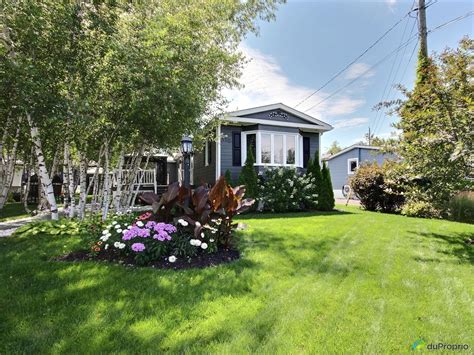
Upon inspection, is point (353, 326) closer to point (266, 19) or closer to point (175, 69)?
point (175, 69)

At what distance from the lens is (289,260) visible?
411cm

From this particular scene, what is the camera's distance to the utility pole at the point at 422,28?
1172cm

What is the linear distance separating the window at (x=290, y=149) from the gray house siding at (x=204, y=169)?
321cm

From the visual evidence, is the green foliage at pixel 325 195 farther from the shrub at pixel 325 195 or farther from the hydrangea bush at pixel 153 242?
the hydrangea bush at pixel 153 242

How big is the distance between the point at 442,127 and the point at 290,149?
719cm

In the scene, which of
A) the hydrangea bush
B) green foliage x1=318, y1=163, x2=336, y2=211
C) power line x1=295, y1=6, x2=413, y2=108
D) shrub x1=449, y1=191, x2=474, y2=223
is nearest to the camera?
the hydrangea bush

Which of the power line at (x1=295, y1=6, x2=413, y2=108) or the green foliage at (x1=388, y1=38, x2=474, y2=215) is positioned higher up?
the power line at (x1=295, y1=6, x2=413, y2=108)

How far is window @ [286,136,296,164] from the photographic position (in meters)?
12.2

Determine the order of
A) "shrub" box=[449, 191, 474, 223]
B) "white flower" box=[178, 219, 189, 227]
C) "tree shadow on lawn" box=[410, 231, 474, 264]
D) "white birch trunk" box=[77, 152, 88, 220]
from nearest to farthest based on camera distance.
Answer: "white flower" box=[178, 219, 189, 227], "tree shadow on lawn" box=[410, 231, 474, 264], "white birch trunk" box=[77, 152, 88, 220], "shrub" box=[449, 191, 474, 223]

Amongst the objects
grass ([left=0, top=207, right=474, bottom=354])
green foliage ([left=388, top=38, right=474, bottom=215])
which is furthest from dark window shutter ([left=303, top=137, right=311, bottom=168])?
grass ([left=0, top=207, right=474, bottom=354])

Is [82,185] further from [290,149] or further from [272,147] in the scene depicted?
[290,149]

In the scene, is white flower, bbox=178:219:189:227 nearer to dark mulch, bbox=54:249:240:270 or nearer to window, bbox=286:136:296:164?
dark mulch, bbox=54:249:240:270

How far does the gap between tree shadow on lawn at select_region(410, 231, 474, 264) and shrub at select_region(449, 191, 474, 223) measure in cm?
336

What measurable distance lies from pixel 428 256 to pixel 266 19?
9.16m
